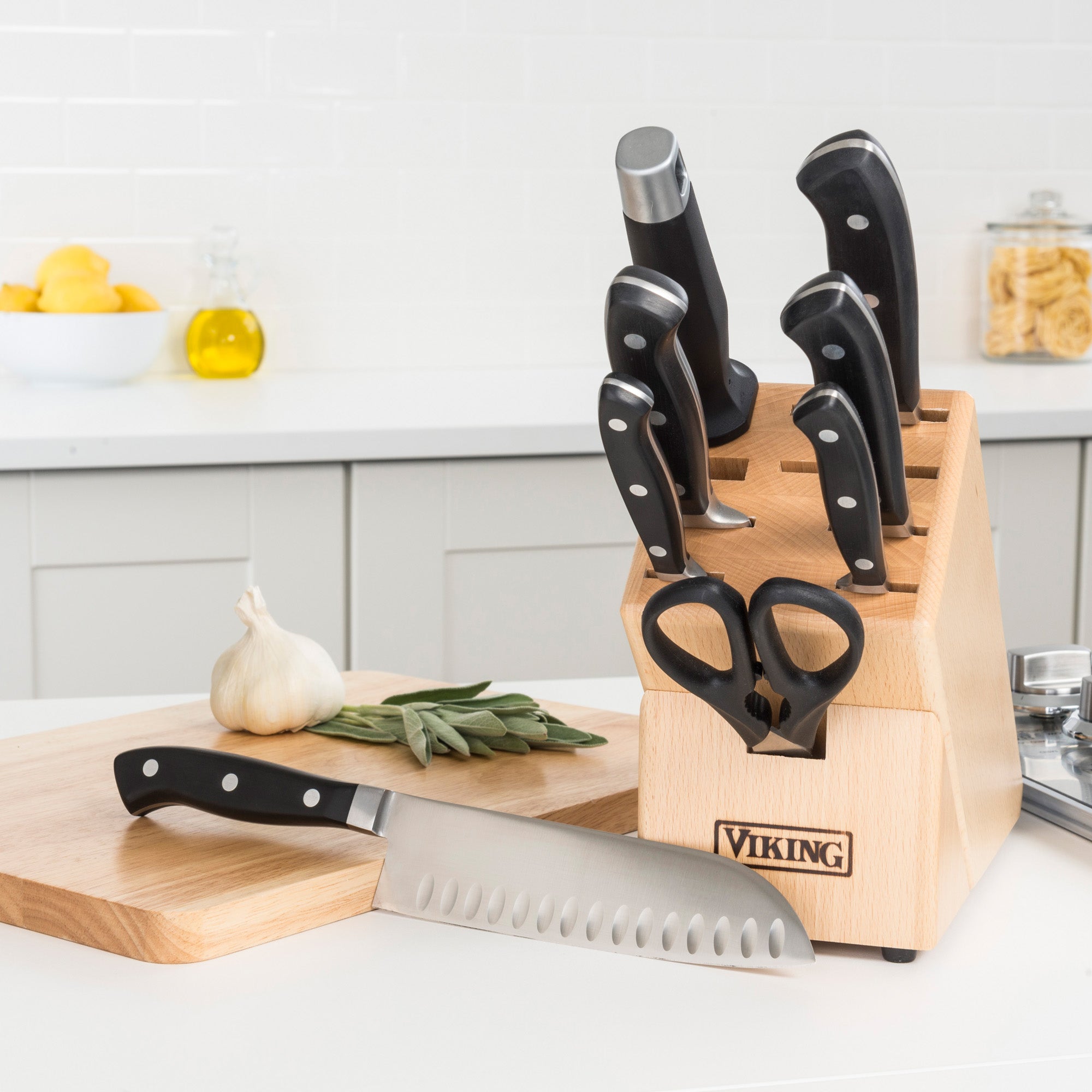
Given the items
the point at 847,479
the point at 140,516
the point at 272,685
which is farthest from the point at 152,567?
the point at 847,479

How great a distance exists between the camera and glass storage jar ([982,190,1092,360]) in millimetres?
2559

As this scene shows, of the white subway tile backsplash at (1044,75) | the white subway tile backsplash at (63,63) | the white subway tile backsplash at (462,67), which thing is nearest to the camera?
the white subway tile backsplash at (63,63)

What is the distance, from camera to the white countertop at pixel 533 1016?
0.47 meters

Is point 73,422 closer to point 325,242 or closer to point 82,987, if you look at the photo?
point 325,242

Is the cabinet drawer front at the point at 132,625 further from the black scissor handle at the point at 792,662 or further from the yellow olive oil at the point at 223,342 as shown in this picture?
the black scissor handle at the point at 792,662

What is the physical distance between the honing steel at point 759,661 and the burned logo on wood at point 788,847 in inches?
1.4

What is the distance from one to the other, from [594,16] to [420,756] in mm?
2065

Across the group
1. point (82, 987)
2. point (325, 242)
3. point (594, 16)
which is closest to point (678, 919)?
point (82, 987)

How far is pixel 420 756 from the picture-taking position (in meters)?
0.78

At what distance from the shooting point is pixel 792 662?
1.81 ft

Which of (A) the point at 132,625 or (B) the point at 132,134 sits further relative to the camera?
(B) the point at 132,134

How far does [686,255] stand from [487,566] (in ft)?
4.32

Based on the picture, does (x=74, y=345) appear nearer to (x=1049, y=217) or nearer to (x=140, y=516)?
(x=140, y=516)

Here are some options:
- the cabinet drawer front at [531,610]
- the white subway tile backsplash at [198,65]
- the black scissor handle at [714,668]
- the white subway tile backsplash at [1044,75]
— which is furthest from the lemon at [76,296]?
the black scissor handle at [714,668]
